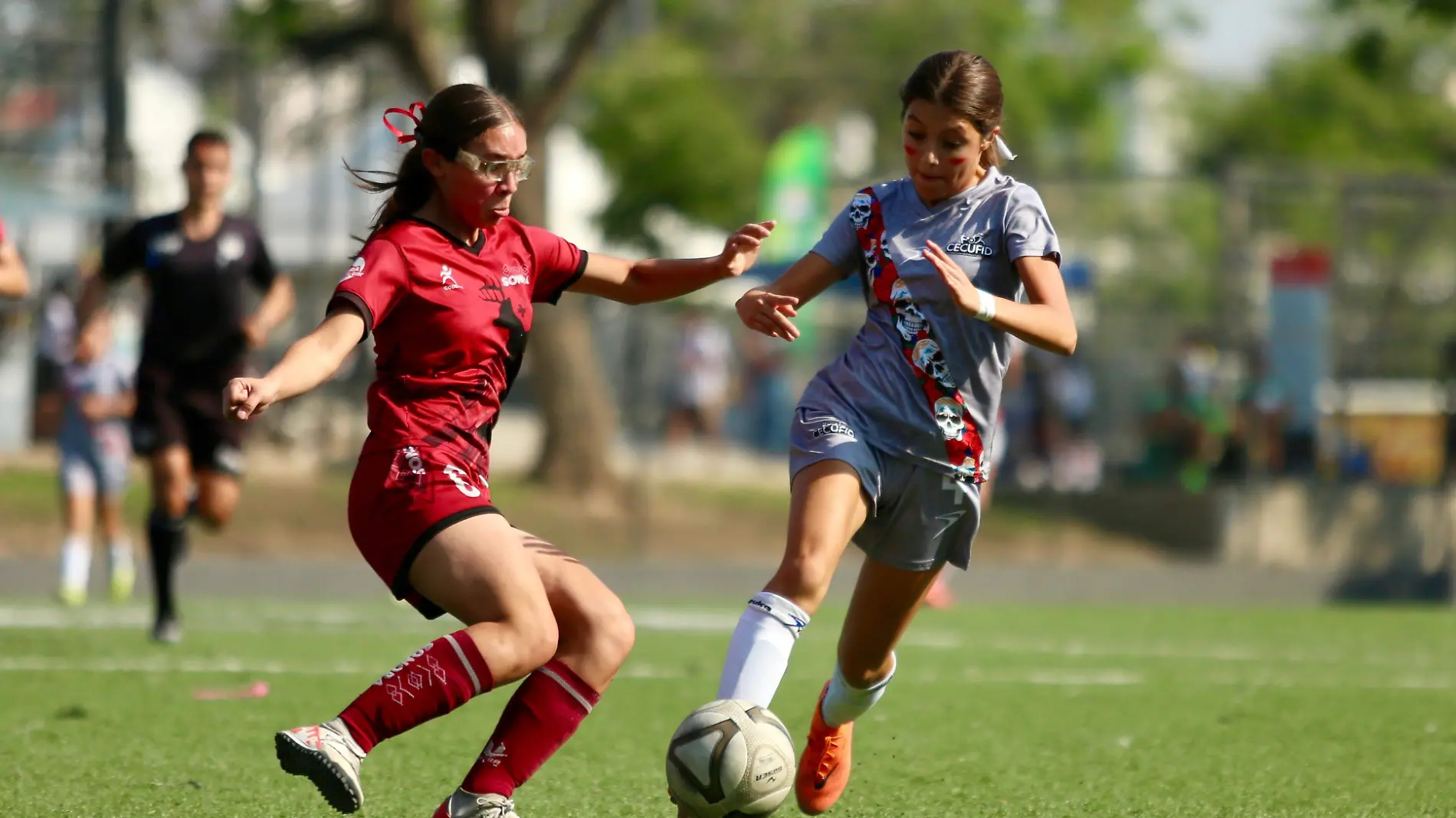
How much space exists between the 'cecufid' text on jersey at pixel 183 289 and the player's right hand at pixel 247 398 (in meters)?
5.32

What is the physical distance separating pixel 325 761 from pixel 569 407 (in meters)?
14.9

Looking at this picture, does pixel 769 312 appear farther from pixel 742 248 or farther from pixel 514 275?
pixel 514 275

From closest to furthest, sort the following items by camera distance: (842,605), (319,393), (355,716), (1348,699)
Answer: (355,716), (1348,699), (842,605), (319,393)

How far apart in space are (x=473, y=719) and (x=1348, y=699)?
11.9 feet

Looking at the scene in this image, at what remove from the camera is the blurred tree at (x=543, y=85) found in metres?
18.5

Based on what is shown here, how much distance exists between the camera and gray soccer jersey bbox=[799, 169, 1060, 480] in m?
5.18

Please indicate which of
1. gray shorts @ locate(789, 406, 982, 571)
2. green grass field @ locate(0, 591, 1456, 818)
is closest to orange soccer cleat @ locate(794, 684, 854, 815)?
green grass field @ locate(0, 591, 1456, 818)

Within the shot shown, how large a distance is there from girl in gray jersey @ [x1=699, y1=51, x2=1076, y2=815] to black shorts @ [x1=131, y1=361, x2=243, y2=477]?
465 centimetres

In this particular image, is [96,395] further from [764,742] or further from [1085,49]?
[1085,49]

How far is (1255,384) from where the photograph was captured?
57.1 feet

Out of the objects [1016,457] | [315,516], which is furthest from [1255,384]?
[315,516]

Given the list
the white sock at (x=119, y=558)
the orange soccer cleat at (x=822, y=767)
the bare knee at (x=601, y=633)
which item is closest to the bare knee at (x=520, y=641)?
the bare knee at (x=601, y=633)

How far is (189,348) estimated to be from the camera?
30.7 feet

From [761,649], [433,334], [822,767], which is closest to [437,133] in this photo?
[433,334]
